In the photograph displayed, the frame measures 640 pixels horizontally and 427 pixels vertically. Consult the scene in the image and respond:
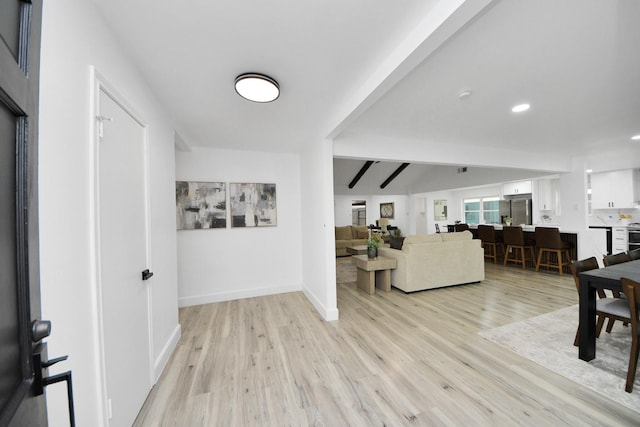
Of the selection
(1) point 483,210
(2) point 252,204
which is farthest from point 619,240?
(2) point 252,204

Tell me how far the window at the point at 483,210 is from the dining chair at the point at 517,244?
11.3ft

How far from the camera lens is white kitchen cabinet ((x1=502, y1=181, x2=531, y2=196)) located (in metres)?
7.31

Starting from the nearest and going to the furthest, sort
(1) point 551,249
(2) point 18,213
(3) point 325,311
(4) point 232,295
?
1. (2) point 18,213
2. (3) point 325,311
3. (4) point 232,295
4. (1) point 551,249

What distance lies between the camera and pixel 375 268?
378 centimetres

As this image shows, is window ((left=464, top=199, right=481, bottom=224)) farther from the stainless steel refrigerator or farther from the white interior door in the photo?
the white interior door

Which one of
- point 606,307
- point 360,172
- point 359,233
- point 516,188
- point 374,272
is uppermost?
point 360,172

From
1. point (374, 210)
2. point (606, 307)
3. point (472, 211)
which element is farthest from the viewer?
point (374, 210)

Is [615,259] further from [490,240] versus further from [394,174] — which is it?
[394,174]

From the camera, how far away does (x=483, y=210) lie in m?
8.90

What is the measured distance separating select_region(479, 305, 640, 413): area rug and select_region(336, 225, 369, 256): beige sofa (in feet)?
15.7

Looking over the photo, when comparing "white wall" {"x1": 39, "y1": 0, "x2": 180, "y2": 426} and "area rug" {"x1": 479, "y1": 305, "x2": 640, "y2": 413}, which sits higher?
"white wall" {"x1": 39, "y1": 0, "x2": 180, "y2": 426}

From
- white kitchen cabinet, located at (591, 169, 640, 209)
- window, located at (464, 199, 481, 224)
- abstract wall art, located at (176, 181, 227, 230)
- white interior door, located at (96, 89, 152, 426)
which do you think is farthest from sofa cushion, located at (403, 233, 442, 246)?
window, located at (464, 199, 481, 224)

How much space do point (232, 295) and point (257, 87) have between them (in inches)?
121

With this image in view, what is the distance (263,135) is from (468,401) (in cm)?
334
